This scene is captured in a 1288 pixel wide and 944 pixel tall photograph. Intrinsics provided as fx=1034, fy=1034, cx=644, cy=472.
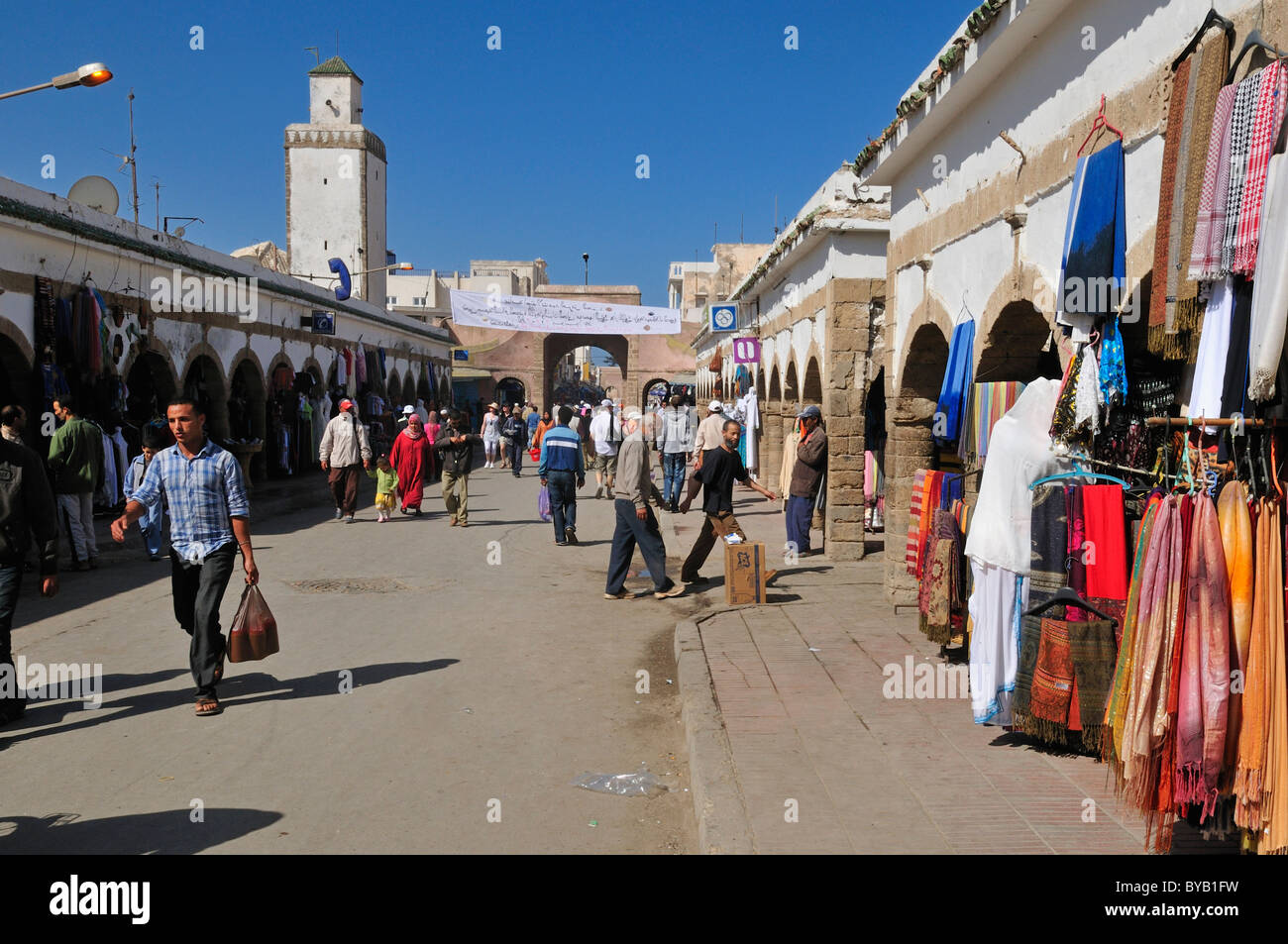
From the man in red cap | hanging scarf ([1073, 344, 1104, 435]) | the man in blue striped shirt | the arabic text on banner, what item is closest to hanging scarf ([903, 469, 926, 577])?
hanging scarf ([1073, 344, 1104, 435])

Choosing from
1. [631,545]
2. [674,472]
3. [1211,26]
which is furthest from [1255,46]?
[674,472]

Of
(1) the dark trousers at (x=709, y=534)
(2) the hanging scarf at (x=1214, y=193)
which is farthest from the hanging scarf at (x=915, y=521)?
(2) the hanging scarf at (x=1214, y=193)

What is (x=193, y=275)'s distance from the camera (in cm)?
1648

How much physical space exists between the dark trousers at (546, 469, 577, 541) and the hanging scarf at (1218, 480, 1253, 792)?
9.48 meters

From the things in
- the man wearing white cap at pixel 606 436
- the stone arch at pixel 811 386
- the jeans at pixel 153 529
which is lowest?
the jeans at pixel 153 529

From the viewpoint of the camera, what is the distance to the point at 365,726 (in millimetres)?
5625

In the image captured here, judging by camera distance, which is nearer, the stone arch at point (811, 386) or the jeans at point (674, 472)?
the stone arch at point (811, 386)

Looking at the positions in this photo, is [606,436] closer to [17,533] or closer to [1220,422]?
[17,533]

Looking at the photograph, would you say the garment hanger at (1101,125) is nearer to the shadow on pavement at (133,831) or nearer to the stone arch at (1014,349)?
the stone arch at (1014,349)

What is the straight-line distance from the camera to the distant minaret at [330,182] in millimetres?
39188

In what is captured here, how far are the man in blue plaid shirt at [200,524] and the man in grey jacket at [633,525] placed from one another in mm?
3643

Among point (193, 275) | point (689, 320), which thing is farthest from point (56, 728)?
point (689, 320)

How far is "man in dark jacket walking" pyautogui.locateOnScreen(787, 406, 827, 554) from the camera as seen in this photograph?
36.7 feet

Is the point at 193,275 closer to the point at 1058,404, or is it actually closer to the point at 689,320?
the point at 1058,404
